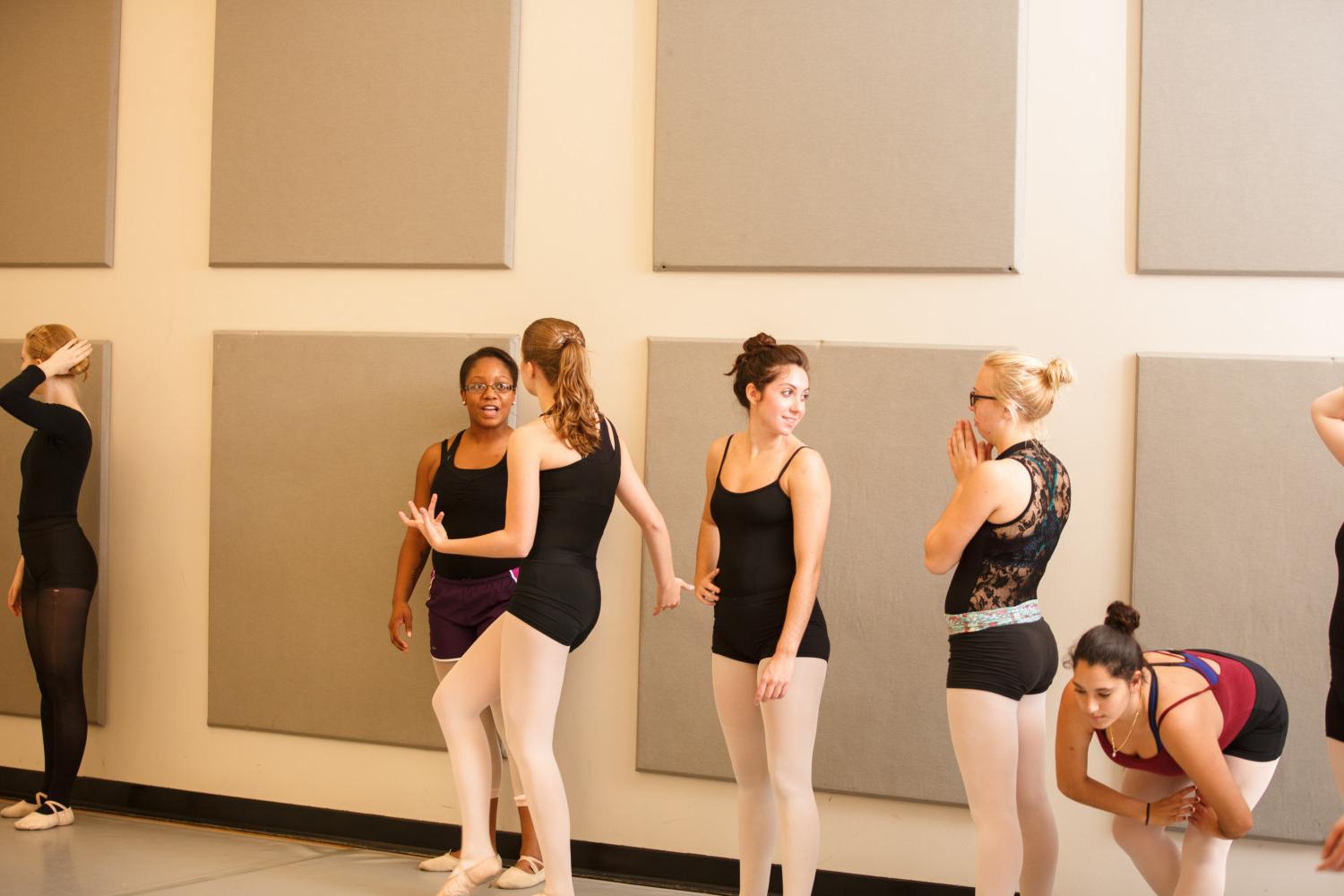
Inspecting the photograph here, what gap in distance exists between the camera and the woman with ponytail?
10.2 ft

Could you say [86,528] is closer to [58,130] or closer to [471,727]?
[58,130]

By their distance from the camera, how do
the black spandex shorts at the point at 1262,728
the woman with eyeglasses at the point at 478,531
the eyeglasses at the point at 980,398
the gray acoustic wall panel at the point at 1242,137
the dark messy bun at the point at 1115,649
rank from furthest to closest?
1. the woman with eyeglasses at the point at 478,531
2. the gray acoustic wall panel at the point at 1242,137
3. the eyeglasses at the point at 980,398
4. the black spandex shorts at the point at 1262,728
5. the dark messy bun at the point at 1115,649

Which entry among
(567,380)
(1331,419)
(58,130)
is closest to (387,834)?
(567,380)

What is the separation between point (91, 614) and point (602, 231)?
2.48 meters

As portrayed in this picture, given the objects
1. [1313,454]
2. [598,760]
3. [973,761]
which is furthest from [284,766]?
[1313,454]

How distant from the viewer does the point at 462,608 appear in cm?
372

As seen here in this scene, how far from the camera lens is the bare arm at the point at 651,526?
335cm

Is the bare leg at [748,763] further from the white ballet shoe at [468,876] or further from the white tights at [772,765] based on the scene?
the white ballet shoe at [468,876]

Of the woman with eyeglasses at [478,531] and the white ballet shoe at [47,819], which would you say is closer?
the woman with eyeglasses at [478,531]

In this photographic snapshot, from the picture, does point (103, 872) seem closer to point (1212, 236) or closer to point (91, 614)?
point (91, 614)

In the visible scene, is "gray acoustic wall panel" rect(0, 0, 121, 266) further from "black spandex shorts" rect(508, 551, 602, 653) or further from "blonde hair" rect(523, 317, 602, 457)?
"black spandex shorts" rect(508, 551, 602, 653)

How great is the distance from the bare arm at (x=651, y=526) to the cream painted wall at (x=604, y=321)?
46cm

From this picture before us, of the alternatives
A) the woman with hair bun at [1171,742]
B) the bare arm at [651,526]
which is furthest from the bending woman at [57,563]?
the woman with hair bun at [1171,742]

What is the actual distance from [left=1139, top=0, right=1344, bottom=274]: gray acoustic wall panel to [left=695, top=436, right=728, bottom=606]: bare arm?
1489mm
